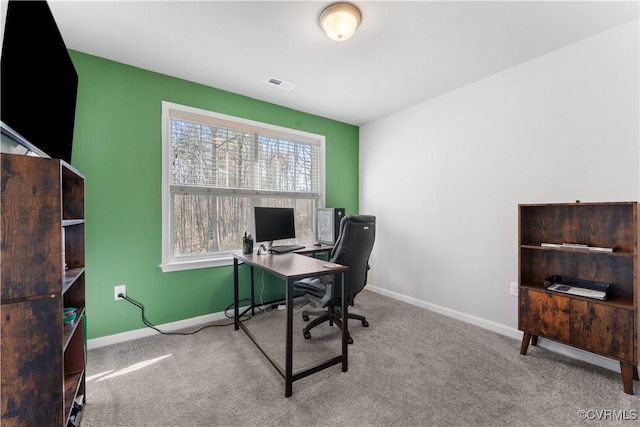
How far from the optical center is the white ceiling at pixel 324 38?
176 cm

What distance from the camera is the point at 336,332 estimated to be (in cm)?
257

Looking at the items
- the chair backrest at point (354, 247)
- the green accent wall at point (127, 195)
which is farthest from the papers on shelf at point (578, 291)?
the green accent wall at point (127, 195)

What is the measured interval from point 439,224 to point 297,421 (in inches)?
95.7

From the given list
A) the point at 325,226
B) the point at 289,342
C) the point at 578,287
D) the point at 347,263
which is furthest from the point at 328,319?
the point at 578,287

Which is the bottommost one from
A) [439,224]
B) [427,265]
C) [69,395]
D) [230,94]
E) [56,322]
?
[69,395]

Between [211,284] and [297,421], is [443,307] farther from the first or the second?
[211,284]

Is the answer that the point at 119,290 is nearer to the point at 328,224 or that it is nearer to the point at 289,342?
the point at 289,342

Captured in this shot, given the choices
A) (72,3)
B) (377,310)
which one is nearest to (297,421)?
(377,310)

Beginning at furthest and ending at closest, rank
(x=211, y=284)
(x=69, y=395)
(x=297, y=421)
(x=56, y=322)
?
(x=211, y=284)
(x=297, y=421)
(x=69, y=395)
(x=56, y=322)

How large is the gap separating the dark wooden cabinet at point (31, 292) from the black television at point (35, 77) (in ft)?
1.07

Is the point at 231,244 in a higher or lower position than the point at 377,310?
higher

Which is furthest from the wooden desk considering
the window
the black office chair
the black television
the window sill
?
the black television

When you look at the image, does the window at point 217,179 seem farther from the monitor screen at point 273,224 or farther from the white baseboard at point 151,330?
the white baseboard at point 151,330

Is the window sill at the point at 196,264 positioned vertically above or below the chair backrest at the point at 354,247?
below
